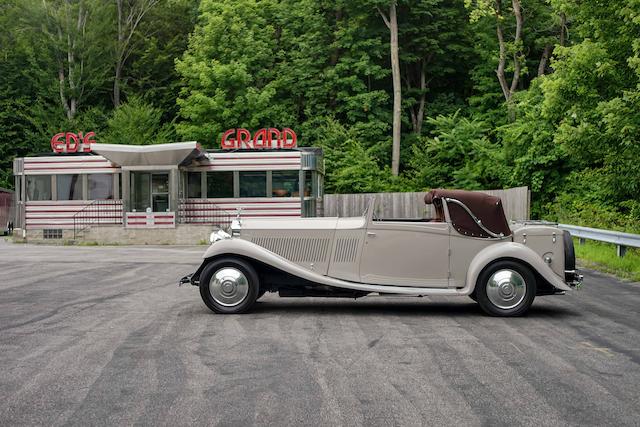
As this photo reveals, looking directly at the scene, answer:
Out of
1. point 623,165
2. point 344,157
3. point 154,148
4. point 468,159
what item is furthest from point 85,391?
point 344,157

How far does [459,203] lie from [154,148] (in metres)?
22.9

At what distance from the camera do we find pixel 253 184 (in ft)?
108

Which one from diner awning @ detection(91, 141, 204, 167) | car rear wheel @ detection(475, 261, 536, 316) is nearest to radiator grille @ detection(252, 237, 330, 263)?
car rear wheel @ detection(475, 261, 536, 316)

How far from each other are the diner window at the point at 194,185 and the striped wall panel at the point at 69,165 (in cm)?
281

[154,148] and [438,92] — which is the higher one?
[438,92]

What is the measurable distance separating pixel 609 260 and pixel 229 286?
11106mm

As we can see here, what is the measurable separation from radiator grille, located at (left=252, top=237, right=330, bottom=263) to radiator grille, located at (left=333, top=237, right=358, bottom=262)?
15cm

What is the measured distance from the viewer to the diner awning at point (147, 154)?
3183cm

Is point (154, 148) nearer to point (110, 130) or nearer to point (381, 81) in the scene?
point (110, 130)

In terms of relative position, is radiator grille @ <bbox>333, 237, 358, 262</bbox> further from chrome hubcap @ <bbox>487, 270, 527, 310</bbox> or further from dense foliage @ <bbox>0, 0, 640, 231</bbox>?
dense foliage @ <bbox>0, 0, 640, 231</bbox>

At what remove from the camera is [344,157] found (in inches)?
1838

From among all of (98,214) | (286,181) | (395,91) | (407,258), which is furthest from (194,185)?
(407,258)

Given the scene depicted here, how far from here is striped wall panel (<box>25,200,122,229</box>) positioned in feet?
111

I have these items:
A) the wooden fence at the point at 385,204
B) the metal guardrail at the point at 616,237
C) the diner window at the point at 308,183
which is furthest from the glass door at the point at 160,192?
the metal guardrail at the point at 616,237
